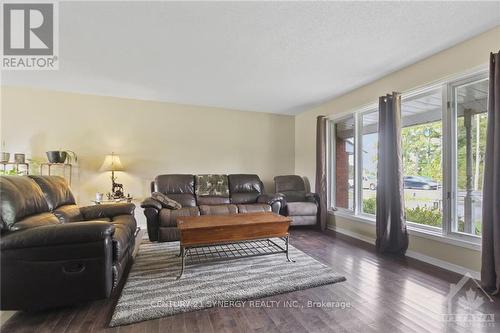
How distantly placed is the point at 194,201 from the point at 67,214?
2.04m

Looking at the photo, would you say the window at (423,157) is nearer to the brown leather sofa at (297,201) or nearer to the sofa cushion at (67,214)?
the brown leather sofa at (297,201)

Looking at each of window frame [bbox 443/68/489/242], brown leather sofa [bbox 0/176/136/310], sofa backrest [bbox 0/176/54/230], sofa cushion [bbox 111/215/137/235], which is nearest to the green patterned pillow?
sofa cushion [bbox 111/215/137/235]

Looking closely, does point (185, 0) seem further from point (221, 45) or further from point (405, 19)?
point (405, 19)

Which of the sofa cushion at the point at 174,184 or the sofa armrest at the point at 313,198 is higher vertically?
the sofa cushion at the point at 174,184

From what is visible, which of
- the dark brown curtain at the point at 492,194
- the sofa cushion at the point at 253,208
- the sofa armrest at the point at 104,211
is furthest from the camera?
the sofa cushion at the point at 253,208

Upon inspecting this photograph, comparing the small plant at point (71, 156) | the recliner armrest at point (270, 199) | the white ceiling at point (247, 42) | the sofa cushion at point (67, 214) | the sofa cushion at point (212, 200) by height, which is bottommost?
the sofa cushion at point (212, 200)

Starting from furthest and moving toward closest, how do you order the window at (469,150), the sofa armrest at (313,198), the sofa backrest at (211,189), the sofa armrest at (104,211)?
the sofa armrest at (313,198)
the sofa backrest at (211,189)
the sofa armrest at (104,211)
the window at (469,150)

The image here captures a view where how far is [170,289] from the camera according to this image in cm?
209

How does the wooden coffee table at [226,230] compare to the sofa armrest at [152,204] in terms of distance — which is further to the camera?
the sofa armrest at [152,204]

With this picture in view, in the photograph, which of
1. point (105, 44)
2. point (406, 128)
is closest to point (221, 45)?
point (105, 44)

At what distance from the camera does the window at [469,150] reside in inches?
94.8

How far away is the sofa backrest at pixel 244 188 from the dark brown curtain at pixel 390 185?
2.19 meters

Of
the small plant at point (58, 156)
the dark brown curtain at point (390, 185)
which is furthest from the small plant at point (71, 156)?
the dark brown curtain at point (390, 185)

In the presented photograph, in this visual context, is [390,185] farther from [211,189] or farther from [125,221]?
[125,221]
